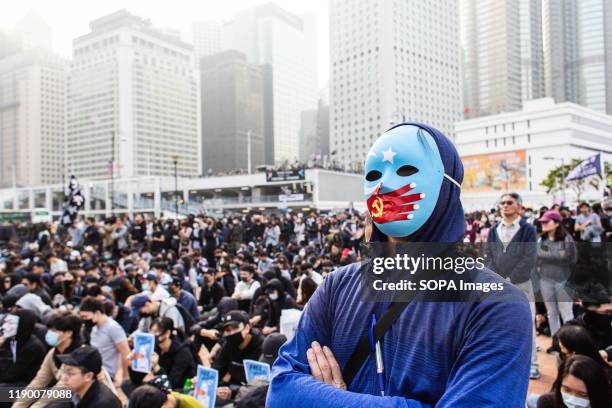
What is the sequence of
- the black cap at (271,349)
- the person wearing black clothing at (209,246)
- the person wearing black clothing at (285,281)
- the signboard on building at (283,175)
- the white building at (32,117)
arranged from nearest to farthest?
the black cap at (271,349), the person wearing black clothing at (285,281), the person wearing black clothing at (209,246), the white building at (32,117), the signboard on building at (283,175)

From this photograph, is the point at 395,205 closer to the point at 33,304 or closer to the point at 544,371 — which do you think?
the point at 544,371

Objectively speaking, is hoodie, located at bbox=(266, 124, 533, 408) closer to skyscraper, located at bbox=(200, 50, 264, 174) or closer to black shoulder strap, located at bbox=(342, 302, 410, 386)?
black shoulder strap, located at bbox=(342, 302, 410, 386)

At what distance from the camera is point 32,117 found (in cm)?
5503

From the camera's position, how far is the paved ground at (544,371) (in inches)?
188

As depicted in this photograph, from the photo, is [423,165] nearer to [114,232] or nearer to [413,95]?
[114,232]

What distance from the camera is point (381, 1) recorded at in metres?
92.9

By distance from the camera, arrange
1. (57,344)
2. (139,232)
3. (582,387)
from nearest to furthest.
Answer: (582,387) < (57,344) < (139,232)

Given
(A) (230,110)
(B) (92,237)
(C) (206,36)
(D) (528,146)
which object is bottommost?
(B) (92,237)

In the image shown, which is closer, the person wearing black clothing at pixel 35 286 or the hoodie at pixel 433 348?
the hoodie at pixel 433 348

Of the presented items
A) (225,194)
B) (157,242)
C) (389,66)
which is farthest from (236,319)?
(389,66)

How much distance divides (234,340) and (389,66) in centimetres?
9399

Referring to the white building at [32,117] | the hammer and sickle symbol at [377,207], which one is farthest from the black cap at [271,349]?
the white building at [32,117]

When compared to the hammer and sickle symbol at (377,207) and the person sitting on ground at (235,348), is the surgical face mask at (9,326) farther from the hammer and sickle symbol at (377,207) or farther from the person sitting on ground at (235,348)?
the hammer and sickle symbol at (377,207)

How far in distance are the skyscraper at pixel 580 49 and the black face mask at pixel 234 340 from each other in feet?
13.8
